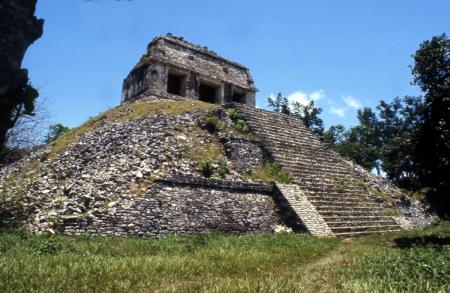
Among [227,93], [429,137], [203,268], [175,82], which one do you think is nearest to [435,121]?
[429,137]

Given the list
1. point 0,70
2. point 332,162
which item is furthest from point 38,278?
point 332,162

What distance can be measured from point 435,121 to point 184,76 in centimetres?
1878

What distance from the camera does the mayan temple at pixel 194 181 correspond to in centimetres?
1255

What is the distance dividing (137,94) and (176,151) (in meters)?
11.8

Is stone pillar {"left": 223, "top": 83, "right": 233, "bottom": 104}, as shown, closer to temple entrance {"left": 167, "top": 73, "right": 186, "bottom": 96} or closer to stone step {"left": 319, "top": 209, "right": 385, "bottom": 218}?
temple entrance {"left": 167, "top": 73, "right": 186, "bottom": 96}

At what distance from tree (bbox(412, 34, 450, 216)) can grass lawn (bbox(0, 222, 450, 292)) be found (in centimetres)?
346

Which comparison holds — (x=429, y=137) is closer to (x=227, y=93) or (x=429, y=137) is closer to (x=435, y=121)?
(x=435, y=121)

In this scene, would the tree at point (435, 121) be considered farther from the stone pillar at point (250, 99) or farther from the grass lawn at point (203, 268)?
the stone pillar at point (250, 99)

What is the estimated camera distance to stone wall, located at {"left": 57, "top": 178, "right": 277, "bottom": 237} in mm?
11742

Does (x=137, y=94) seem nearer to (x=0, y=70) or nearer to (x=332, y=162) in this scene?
(x=332, y=162)

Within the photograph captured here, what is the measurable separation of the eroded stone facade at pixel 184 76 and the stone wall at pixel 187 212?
12582mm

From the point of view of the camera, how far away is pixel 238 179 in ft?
52.4

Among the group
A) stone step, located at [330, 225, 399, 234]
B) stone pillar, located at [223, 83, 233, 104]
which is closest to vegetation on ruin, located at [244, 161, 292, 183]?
stone step, located at [330, 225, 399, 234]

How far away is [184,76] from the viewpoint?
89.1 ft
